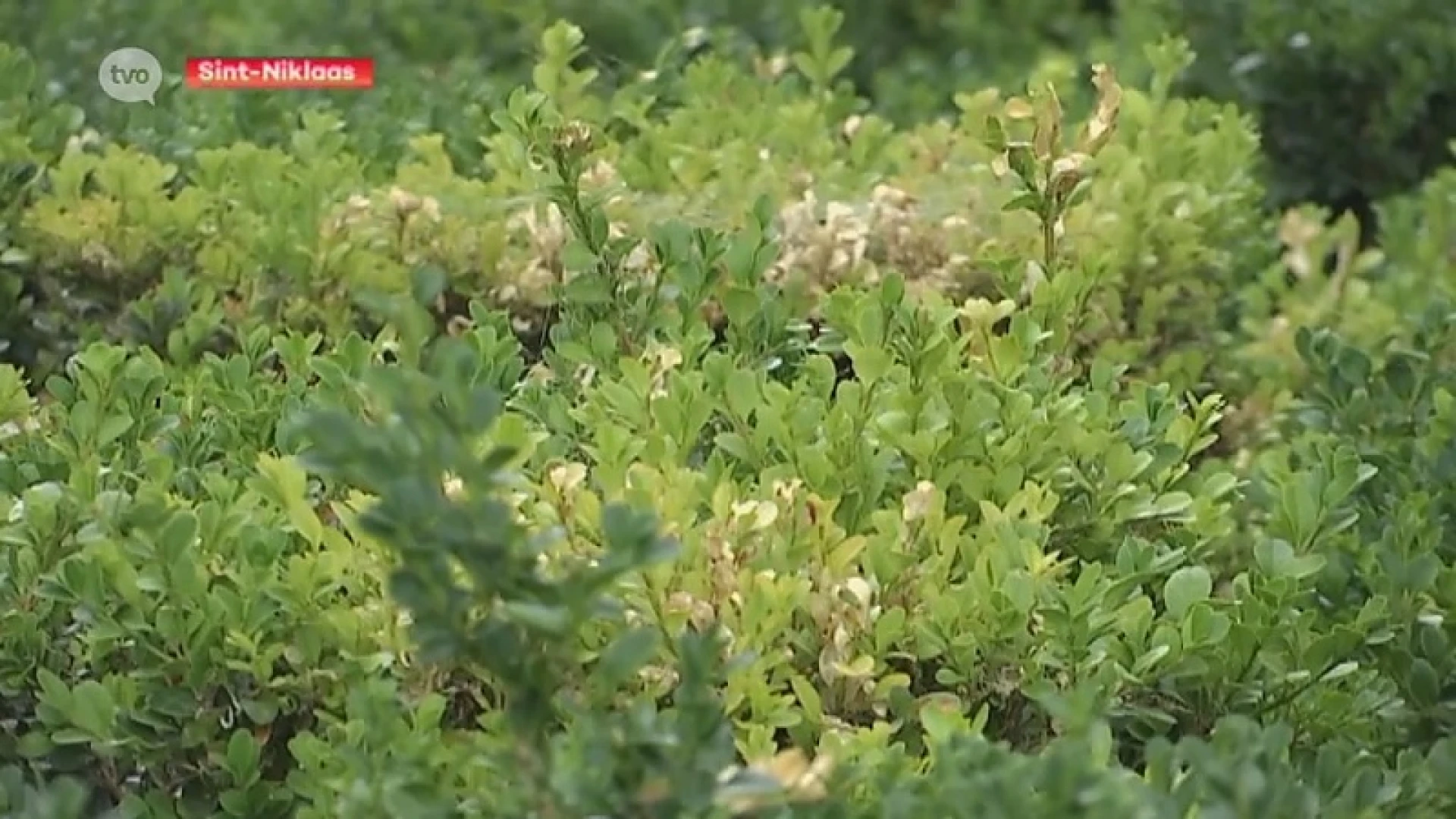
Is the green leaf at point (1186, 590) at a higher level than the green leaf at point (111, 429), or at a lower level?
lower

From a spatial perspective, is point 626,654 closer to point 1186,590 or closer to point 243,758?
point 243,758

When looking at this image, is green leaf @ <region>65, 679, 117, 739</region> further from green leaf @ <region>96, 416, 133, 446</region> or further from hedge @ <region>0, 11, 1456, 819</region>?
green leaf @ <region>96, 416, 133, 446</region>

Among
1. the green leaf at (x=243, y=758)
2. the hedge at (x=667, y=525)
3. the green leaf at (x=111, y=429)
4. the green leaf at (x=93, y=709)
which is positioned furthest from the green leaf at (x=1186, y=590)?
the green leaf at (x=111, y=429)

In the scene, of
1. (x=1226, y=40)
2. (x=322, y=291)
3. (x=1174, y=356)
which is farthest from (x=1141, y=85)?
(x=322, y=291)

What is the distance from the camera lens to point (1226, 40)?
19.7 feet

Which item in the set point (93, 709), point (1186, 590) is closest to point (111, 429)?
point (93, 709)

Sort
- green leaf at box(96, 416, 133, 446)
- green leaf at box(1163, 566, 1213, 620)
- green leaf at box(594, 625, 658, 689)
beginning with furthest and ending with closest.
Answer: green leaf at box(96, 416, 133, 446) < green leaf at box(1163, 566, 1213, 620) < green leaf at box(594, 625, 658, 689)

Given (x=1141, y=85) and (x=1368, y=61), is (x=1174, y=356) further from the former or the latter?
(x=1368, y=61)

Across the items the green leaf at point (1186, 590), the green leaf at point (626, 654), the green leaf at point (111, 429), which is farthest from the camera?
the green leaf at point (111, 429)

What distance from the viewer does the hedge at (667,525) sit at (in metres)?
1.93

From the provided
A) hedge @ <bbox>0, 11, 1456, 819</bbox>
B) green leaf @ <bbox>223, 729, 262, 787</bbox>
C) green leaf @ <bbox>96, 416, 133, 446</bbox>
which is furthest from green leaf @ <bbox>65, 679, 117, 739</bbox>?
green leaf @ <bbox>96, 416, 133, 446</bbox>

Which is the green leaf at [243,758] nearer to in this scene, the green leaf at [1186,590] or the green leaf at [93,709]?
the green leaf at [93,709]

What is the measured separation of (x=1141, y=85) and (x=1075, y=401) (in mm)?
2548

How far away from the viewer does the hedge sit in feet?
6.35
